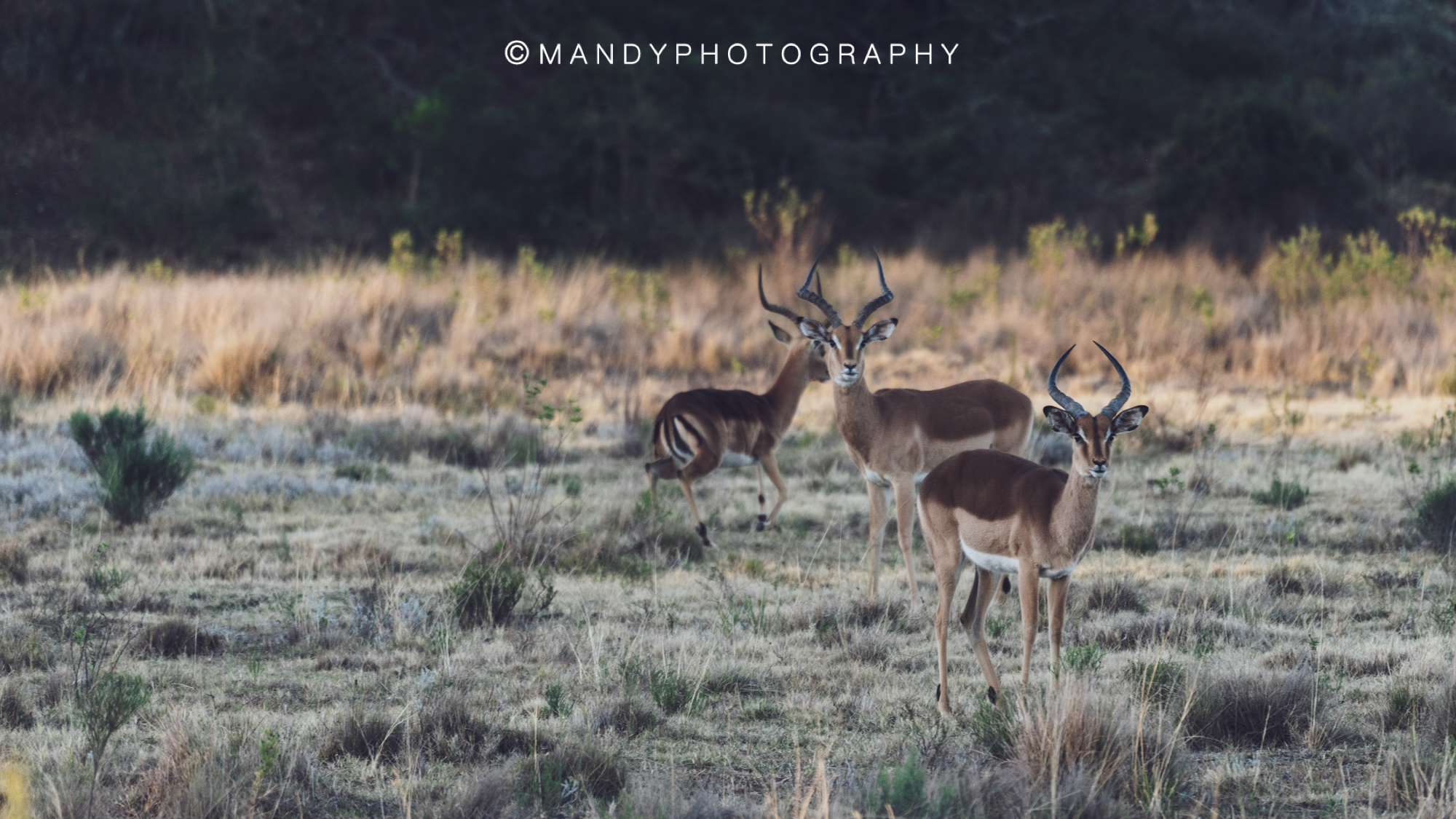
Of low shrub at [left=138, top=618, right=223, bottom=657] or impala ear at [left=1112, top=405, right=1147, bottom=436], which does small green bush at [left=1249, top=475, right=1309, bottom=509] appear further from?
low shrub at [left=138, top=618, right=223, bottom=657]

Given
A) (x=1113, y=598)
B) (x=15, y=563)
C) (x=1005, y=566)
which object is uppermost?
(x=1005, y=566)

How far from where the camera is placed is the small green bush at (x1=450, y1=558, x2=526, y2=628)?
7.16m

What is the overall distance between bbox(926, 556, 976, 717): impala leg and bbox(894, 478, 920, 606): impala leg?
64.3 inches

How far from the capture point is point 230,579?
26.3 feet

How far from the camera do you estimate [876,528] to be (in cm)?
823

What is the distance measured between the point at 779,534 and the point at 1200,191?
20.7 metres

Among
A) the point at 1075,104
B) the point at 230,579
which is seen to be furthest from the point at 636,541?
the point at 1075,104

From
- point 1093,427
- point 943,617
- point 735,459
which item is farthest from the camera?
point 735,459

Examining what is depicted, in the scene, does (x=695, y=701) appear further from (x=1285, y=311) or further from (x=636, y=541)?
(x=1285, y=311)

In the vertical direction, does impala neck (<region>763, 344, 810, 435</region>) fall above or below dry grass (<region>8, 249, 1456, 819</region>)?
above

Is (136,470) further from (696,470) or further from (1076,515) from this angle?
(1076,515)

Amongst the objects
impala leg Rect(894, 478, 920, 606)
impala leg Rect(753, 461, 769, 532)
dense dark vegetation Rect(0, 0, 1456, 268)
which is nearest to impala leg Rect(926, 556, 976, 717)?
impala leg Rect(894, 478, 920, 606)

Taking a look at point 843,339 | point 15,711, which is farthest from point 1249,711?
point 15,711

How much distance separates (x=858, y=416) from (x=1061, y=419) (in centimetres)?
274
